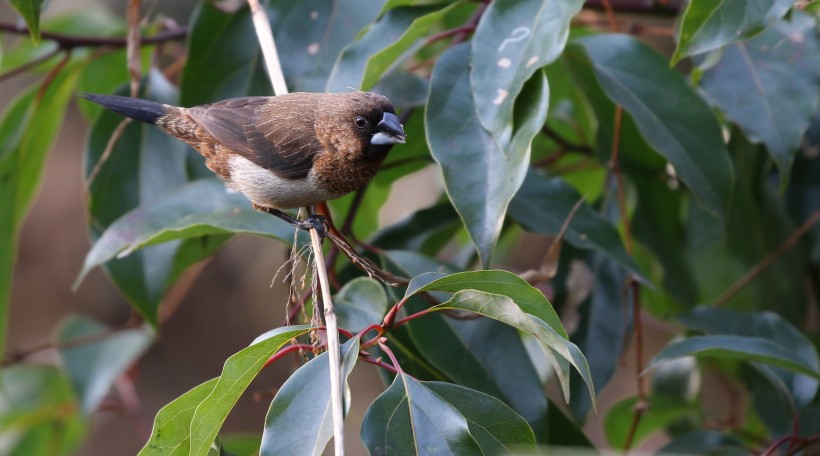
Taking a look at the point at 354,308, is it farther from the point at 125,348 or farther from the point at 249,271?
the point at 249,271

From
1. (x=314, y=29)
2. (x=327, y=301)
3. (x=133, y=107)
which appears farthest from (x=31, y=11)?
(x=327, y=301)

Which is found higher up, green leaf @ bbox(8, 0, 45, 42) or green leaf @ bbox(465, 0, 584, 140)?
green leaf @ bbox(8, 0, 45, 42)

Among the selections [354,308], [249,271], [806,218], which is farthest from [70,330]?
[249,271]

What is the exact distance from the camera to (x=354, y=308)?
1908 millimetres

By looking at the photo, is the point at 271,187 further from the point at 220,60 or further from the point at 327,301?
the point at 327,301

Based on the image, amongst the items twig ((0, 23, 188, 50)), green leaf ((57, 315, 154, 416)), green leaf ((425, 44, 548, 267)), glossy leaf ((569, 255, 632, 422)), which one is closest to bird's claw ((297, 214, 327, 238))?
green leaf ((425, 44, 548, 267))

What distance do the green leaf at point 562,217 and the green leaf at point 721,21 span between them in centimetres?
51

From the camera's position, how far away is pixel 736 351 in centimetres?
193

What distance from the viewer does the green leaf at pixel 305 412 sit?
1.50 meters

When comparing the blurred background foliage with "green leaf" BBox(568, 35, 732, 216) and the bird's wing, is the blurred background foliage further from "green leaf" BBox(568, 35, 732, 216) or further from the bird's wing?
the bird's wing

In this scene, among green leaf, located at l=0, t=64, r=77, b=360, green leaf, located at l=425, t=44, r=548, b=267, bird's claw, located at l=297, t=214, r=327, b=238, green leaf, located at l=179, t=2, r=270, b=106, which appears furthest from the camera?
green leaf, located at l=0, t=64, r=77, b=360

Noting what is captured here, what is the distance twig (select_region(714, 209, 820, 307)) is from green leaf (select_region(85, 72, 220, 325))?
1.57 metres

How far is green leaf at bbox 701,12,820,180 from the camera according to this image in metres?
2.22

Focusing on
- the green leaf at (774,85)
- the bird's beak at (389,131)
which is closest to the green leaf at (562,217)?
the bird's beak at (389,131)
